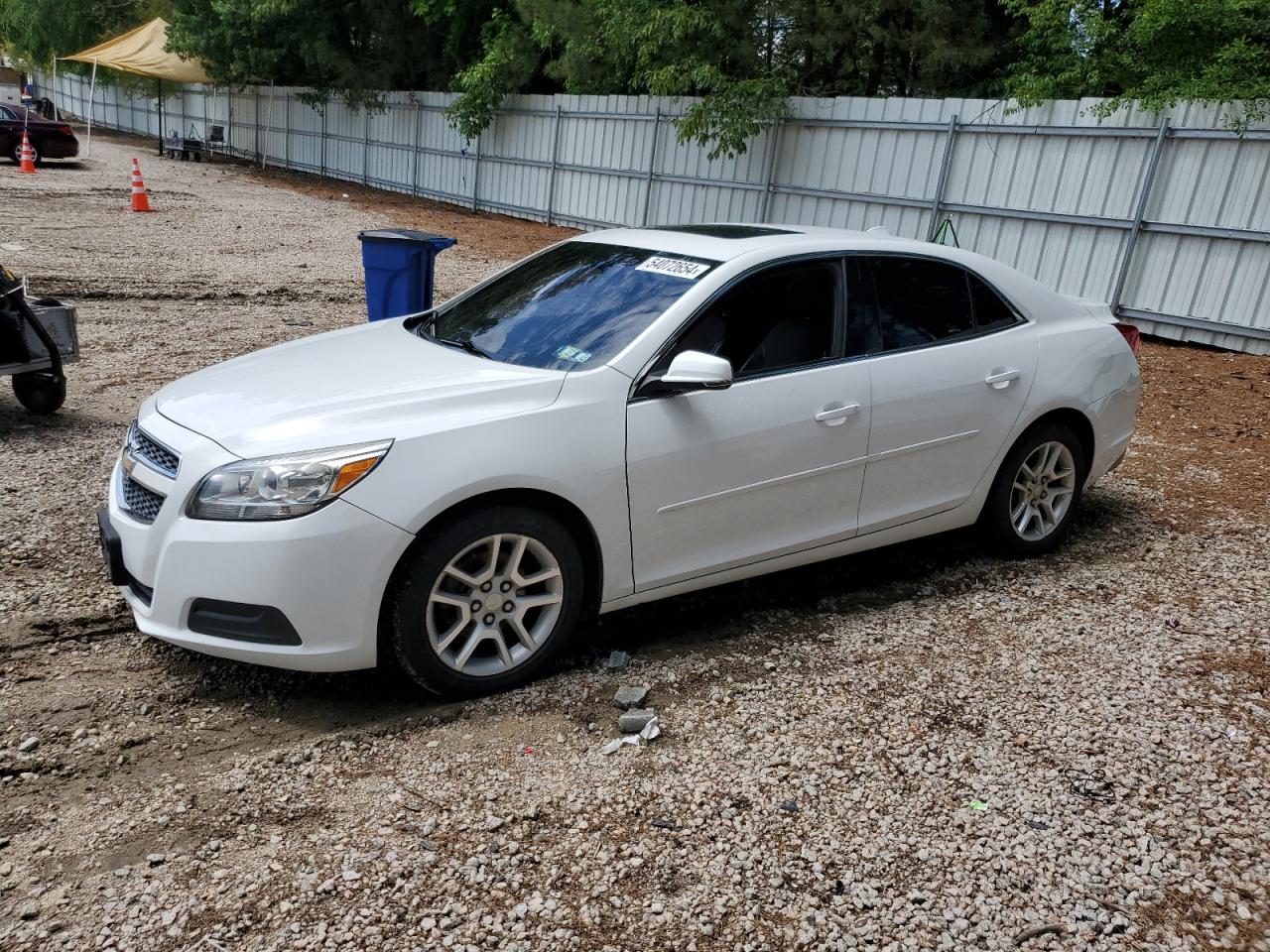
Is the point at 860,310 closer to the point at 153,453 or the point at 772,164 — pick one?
the point at 153,453

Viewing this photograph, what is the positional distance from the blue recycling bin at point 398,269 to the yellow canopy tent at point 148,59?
1186 inches

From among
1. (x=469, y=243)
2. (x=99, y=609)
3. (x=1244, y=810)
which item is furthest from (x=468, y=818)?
(x=469, y=243)

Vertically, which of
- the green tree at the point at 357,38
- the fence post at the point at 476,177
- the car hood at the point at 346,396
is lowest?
the fence post at the point at 476,177

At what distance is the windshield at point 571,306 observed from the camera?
13.2 feet

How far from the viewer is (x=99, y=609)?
419cm

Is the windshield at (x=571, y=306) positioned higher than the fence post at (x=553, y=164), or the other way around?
the windshield at (x=571, y=306)

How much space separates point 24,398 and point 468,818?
522 centimetres

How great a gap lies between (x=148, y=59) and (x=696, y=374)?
3665 cm

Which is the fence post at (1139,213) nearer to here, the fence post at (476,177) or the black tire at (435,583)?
the black tire at (435,583)

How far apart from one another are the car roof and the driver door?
125 mm

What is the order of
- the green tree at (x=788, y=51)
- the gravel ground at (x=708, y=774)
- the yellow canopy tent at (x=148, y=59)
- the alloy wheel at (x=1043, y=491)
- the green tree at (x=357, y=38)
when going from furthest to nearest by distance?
the yellow canopy tent at (x=148, y=59) → the green tree at (x=357, y=38) → the green tree at (x=788, y=51) → the alloy wheel at (x=1043, y=491) → the gravel ground at (x=708, y=774)

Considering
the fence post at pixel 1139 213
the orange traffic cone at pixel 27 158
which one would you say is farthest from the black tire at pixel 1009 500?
the orange traffic cone at pixel 27 158

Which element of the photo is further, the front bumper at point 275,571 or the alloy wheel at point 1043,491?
the alloy wheel at point 1043,491

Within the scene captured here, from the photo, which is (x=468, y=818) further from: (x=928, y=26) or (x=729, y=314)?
(x=928, y=26)
